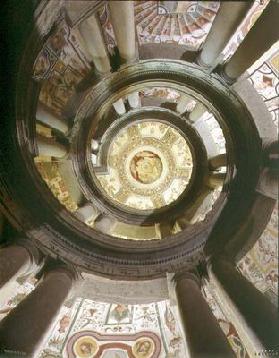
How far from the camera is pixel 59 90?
6828mm

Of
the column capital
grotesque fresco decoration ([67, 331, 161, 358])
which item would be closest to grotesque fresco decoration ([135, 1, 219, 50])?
the column capital

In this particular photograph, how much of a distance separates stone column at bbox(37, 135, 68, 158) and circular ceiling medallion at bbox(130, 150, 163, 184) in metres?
5.42

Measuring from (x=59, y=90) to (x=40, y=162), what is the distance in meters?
1.48

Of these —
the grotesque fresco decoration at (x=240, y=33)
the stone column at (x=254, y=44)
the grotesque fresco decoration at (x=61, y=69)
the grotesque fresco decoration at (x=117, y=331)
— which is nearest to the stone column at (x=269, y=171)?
the stone column at (x=254, y=44)

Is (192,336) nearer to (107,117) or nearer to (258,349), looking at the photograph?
(258,349)

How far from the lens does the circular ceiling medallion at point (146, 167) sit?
1226 cm

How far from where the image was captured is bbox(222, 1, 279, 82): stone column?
3.95 metres

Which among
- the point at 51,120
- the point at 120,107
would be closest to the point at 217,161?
the point at 120,107

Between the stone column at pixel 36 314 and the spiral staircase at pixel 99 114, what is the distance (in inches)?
0.8

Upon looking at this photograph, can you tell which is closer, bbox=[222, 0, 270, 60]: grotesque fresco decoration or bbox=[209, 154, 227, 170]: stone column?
bbox=[222, 0, 270, 60]: grotesque fresco decoration

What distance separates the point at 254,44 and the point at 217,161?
397 centimetres

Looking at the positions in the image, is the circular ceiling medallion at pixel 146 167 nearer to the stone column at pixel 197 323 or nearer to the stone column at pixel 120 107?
the stone column at pixel 120 107

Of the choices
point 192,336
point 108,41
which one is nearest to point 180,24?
point 108,41

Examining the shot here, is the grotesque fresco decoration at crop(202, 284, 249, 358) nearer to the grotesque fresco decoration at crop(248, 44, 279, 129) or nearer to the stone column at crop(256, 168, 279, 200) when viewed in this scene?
the stone column at crop(256, 168, 279, 200)
